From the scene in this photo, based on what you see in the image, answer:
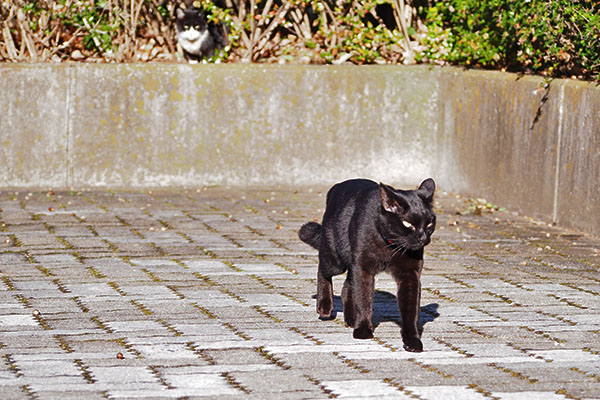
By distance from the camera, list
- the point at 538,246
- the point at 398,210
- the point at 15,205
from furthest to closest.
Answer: the point at 15,205 < the point at 538,246 < the point at 398,210

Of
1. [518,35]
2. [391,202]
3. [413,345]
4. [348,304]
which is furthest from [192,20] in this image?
[413,345]

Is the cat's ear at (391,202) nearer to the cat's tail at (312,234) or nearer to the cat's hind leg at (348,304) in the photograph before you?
the cat's hind leg at (348,304)

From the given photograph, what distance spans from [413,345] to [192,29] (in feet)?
27.0

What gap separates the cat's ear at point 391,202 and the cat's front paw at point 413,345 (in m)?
0.67

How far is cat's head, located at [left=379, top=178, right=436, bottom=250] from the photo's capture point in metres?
5.71

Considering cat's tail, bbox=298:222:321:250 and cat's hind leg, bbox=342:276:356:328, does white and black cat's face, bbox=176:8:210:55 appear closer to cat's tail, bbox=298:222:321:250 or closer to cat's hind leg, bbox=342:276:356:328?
cat's tail, bbox=298:222:321:250

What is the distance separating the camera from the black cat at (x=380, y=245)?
5.73 metres

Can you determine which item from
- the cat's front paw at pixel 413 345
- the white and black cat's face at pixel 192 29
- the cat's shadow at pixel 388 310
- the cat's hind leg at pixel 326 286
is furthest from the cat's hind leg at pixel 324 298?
the white and black cat's face at pixel 192 29

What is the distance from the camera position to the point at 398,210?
18.9ft

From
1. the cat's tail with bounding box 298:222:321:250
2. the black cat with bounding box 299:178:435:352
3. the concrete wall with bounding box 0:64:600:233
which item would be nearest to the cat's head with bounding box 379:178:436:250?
the black cat with bounding box 299:178:435:352

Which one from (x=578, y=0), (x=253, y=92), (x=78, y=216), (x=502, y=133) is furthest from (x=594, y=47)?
(x=78, y=216)

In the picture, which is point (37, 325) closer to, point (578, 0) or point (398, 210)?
point (398, 210)

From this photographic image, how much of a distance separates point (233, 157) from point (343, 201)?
21.3 ft

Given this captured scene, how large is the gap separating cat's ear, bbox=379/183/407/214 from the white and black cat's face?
775 cm
